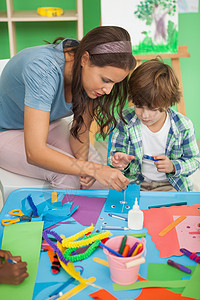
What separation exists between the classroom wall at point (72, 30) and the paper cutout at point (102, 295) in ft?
7.77

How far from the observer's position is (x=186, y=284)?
816mm

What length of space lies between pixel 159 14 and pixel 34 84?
1540 millimetres

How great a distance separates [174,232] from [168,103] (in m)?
0.68

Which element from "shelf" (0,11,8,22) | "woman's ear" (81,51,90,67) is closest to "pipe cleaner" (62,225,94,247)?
"woman's ear" (81,51,90,67)

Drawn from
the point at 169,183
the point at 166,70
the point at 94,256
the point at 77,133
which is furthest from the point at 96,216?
the point at 166,70

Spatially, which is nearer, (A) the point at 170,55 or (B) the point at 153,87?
(B) the point at 153,87

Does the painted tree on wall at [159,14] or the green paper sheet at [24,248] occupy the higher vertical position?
the painted tree on wall at [159,14]

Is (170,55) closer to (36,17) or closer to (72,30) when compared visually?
(72,30)

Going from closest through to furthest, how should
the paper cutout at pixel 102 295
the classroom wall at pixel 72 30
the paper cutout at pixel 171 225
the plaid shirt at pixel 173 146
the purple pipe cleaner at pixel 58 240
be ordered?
1. the paper cutout at pixel 102 295
2. the purple pipe cleaner at pixel 58 240
3. the paper cutout at pixel 171 225
4. the plaid shirt at pixel 173 146
5. the classroom wall at pixel 72 30

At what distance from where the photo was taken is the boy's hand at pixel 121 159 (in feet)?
4.75

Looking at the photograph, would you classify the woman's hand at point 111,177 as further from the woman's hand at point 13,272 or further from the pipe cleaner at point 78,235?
the woman's hand at point 13,272

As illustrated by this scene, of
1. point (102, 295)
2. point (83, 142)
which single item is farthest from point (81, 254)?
point (83, 142)

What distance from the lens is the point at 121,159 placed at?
150 centimetres

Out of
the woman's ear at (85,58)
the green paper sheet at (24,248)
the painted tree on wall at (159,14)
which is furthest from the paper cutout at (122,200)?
the painted tree on wall at (159,14)
